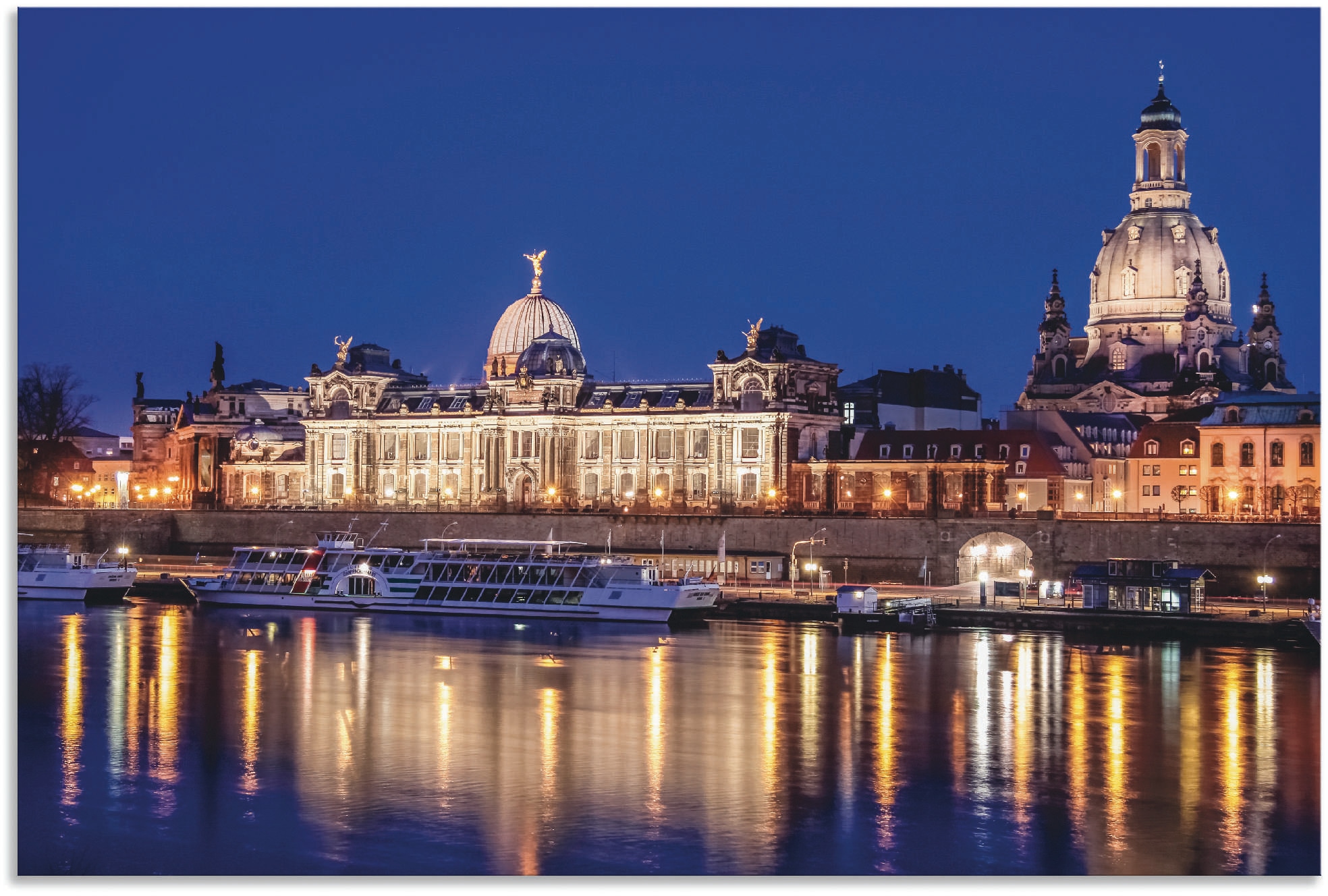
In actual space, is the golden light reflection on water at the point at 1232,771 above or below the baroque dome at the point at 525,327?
below

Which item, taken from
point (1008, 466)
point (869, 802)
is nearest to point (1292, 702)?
point (869, 802)

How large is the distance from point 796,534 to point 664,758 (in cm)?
5029

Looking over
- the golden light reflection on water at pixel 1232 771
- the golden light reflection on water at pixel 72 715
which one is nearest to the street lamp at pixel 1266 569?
the golden light reflection on water at pixel 1232 771

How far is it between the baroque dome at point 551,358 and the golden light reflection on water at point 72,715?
1667 inches

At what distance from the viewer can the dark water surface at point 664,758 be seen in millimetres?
32125

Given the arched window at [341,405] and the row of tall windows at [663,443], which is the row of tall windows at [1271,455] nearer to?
the row of tall windows at [663,443]

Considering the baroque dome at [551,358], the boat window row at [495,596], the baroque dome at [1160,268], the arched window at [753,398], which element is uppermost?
the baroque dome at [1160,268]

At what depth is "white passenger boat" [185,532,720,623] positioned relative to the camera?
71.8 m

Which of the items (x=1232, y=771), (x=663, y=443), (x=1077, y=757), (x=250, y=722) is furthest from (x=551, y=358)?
(x=1232, y=771)

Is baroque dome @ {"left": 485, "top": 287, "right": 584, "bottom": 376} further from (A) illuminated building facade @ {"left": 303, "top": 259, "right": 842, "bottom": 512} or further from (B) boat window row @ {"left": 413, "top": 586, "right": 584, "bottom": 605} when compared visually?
(B) boat window row @ {"left": 413, "top": 586, "right": 584, "bottom": 605}

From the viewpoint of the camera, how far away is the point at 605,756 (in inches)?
1582

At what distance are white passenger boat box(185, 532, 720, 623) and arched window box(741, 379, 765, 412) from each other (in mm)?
20824

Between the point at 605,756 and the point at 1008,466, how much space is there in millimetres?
61267

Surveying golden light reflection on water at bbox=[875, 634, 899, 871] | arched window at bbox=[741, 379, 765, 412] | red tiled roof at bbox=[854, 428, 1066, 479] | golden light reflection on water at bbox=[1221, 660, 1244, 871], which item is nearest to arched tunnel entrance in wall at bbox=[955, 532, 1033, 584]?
red tiled roof at bbox=[854, 428, 1066, 479]
